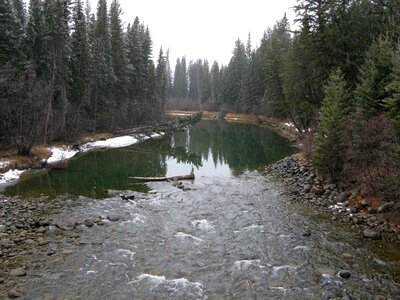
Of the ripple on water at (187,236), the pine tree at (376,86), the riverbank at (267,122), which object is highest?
the pine tree at (376,86)

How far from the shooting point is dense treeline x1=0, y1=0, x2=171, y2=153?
76.8ft

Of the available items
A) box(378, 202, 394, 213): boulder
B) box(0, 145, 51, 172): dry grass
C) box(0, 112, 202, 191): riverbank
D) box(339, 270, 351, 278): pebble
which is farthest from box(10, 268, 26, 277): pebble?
box(0, 145, 51, 172): dry grass

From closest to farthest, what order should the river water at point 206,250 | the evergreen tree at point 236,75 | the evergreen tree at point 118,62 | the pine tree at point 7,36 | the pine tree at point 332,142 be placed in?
the river water at point 206,250
the pine tree at point 332,142
the pine tree at point 7,36
the evergreen tree at point 118,62
the evergreen tree at point 236,75

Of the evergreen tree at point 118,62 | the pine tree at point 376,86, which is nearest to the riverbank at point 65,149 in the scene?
the evergreen tree at point 118,62

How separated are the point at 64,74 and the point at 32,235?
2398 cm

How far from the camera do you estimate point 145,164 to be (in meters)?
26.0

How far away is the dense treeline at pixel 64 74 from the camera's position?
76.8 feet

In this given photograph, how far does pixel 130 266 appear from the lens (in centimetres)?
919

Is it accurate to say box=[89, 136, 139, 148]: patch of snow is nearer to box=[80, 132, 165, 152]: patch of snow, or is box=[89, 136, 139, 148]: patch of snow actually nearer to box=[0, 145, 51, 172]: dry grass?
box=[80, 132, 165, 152]: patch of snow

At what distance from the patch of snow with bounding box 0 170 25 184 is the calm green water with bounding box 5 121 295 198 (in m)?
0.59

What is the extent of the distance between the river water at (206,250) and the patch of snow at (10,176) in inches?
51.7

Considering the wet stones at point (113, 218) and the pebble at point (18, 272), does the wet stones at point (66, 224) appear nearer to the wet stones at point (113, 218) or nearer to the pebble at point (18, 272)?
the wet stones at point (113, 218)

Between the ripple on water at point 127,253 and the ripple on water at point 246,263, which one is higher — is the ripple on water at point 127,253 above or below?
above

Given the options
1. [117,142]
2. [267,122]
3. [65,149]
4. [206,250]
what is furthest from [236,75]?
[206,250]
